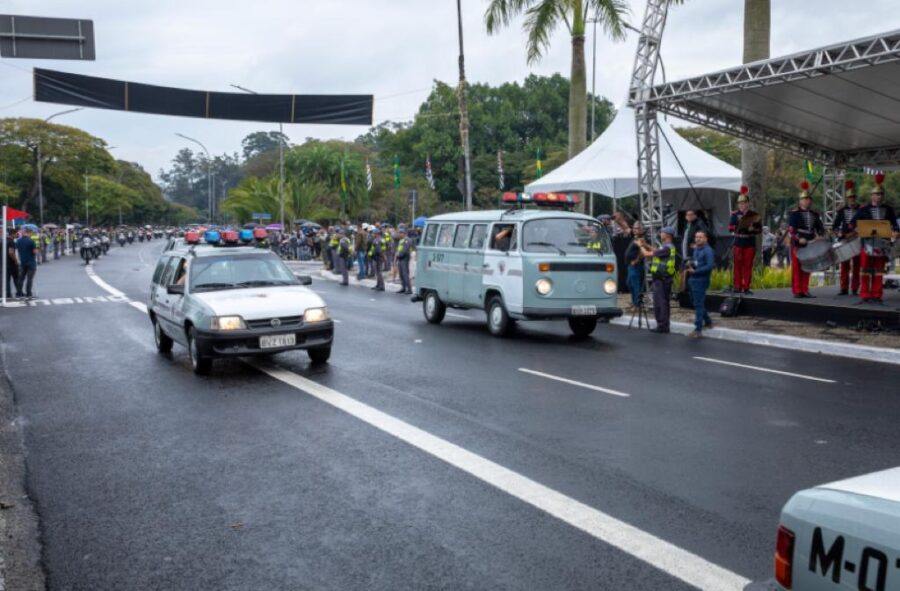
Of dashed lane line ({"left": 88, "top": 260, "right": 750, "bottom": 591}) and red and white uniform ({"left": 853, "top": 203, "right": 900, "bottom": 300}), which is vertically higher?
red and white uniform ({"left": 853, "top": 203, "right": 900, "bottom": 300})

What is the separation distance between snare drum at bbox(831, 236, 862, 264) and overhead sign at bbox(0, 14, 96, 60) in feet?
47.0

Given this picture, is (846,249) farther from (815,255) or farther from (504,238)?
(504,238)

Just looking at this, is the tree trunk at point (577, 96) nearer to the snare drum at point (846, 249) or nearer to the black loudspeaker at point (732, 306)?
the black loudspeaker at point (732, 306)

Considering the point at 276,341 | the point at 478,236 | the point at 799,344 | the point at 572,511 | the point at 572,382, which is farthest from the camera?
the point at 478,236

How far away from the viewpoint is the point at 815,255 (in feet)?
50.2

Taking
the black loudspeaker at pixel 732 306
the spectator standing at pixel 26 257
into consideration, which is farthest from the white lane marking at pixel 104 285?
the black loudspeaker at pixel 732 306

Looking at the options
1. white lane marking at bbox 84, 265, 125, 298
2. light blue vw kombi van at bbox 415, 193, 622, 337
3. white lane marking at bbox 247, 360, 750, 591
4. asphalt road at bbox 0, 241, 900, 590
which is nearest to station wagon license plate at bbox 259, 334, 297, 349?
asphalt road at bbox 0, 241, 900, 590

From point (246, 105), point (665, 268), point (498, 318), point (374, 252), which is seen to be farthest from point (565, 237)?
point (246, 105)

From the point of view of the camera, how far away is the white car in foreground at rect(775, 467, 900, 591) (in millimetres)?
2266

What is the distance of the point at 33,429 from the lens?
7.80 metres

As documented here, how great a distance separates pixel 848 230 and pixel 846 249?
510mm

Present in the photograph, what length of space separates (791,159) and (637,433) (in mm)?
48205

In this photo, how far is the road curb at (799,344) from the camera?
1164cm

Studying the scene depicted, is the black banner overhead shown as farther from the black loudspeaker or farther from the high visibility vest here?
the high visibility vest
